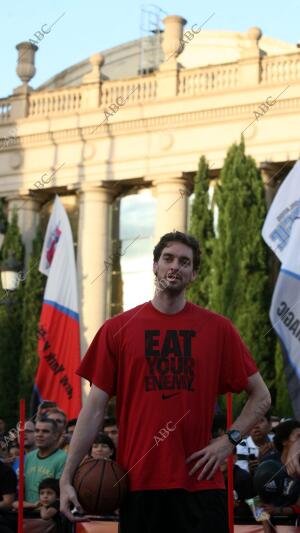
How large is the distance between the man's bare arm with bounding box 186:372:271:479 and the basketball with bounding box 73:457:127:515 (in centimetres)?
31

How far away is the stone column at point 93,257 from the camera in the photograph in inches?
1256

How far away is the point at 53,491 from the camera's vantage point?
10.2 m

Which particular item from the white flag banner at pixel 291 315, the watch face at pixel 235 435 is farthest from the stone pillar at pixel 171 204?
the watch face at pixel 235 435

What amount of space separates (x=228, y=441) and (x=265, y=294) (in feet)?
76.4

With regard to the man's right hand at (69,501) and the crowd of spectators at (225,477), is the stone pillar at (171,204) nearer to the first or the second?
the crowd of spectators at (225,477)

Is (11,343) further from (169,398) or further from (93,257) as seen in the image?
(169,398)

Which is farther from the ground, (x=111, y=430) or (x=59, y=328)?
(x=59, y=328)

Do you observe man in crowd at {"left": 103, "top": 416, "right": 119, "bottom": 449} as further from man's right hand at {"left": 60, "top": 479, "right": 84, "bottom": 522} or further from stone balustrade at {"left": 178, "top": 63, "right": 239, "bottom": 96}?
stone balustrade at {"left": 178, "top": 63, "right": 239, "bottom": 96}

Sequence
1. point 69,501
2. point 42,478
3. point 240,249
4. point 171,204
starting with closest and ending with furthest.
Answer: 1. point 69,501
2. point 42,478
3. point 240,249
4. point 171,204

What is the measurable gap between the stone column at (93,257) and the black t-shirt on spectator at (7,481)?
2095 cm

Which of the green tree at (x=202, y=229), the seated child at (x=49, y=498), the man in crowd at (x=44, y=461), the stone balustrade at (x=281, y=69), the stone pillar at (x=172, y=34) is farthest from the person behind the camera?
the stone pillar at (x=172, y=34)

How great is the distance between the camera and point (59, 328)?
21.7m

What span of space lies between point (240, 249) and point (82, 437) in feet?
76.1

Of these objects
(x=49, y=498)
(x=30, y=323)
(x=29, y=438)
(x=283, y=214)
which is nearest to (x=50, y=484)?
(x=49, y=498)
